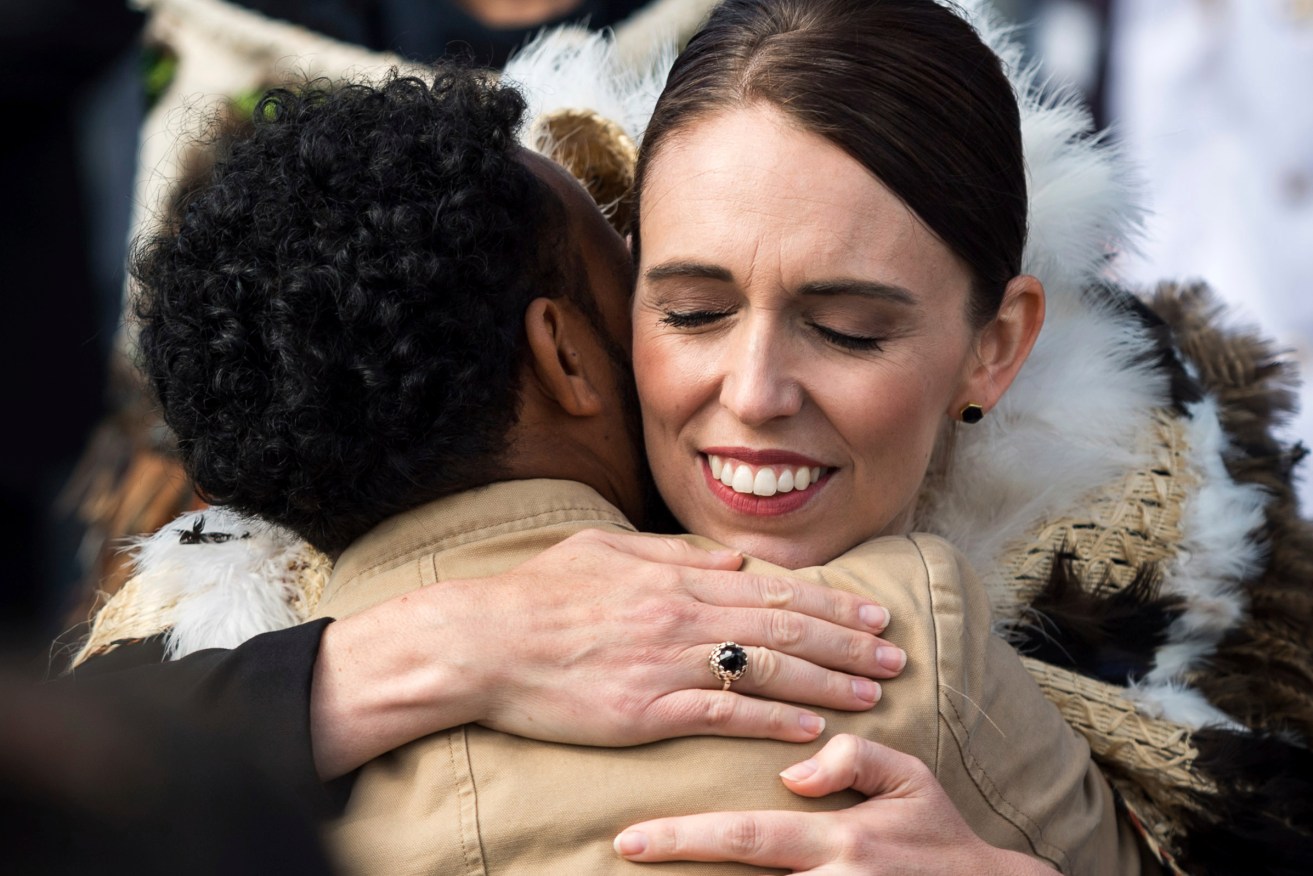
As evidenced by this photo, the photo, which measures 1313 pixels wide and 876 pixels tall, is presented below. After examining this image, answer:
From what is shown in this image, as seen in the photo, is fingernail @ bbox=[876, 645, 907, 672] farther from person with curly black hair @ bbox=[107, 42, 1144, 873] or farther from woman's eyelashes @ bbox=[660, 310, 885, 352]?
woman's eyelashes @ bbox=[660, 310, 885, 352]

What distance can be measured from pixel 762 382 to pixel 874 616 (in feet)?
1.39

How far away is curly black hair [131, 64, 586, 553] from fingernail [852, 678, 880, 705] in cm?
69

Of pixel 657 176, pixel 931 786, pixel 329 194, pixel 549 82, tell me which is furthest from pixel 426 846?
pixel 549 82

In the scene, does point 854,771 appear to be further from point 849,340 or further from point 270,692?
point 270,692

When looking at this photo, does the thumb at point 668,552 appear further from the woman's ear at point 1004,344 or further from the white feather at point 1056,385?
the white feather at point 1056,385

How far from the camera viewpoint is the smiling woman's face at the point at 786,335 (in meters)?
2.18

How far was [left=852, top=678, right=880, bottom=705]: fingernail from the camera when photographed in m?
1.94

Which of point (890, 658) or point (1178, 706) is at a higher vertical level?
point (890, 658)

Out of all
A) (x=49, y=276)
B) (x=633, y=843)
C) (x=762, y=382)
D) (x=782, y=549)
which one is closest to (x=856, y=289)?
(x=762, y=382)

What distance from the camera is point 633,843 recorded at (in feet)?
5.93

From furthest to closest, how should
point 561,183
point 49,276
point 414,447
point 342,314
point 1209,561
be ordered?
→ point 1209,561 → point 561,183 → point 414,447 → point 342,314 → point 49,276

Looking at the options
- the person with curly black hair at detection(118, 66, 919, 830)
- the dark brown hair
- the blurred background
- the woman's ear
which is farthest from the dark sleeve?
the woman's ear

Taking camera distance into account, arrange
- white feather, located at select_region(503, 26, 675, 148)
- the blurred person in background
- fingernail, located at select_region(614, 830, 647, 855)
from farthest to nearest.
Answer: white feather, located at select_region(503, 26, 675, 148) < fingernail, located at select_region(614, 830, 647, 855) < the blurred person in background

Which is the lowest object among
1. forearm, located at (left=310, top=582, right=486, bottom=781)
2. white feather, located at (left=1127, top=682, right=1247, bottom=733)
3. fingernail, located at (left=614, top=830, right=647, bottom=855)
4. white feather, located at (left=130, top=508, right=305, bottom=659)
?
white feather, located at (left=130, top=508, right=305, bottom=659)
